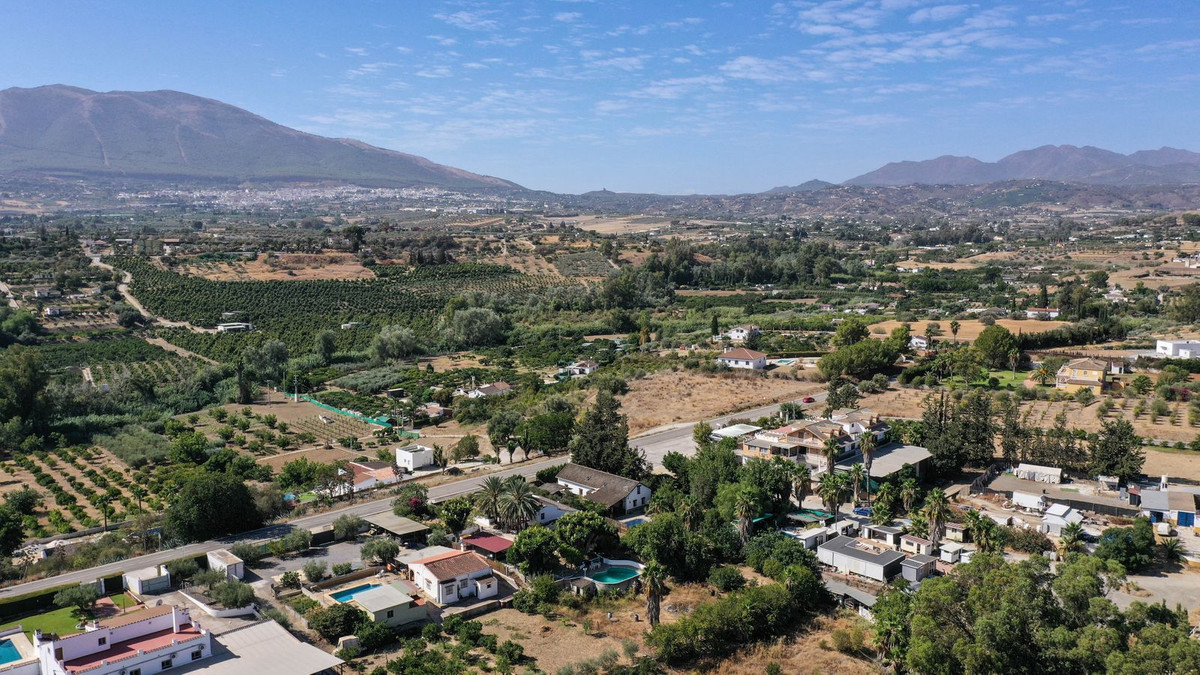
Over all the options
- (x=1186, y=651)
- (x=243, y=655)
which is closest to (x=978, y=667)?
(x=1186, y=651)

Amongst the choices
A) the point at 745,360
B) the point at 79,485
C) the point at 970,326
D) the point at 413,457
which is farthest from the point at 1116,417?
the point at 79,485

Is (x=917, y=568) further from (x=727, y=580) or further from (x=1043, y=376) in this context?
(x=1043, y=376)

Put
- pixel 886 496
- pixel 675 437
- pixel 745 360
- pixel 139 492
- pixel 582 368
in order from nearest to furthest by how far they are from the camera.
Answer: pixel 886 496 < pixel 139 492 < pixel 675 437 < pixel 745 360 < pixel 582 368

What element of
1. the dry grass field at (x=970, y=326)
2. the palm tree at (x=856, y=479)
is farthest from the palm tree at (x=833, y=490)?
the dry grass field at (x=970, y=326)

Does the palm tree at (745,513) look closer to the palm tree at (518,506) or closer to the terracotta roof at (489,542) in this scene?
the palm tree at (518,506)

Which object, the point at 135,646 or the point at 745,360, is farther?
the point at 745,360

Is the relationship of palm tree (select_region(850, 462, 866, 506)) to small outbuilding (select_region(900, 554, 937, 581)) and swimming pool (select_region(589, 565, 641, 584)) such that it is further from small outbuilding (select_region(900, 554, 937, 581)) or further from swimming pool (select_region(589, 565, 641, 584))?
swimming pool (select_region(589, 565, 641, 584))
